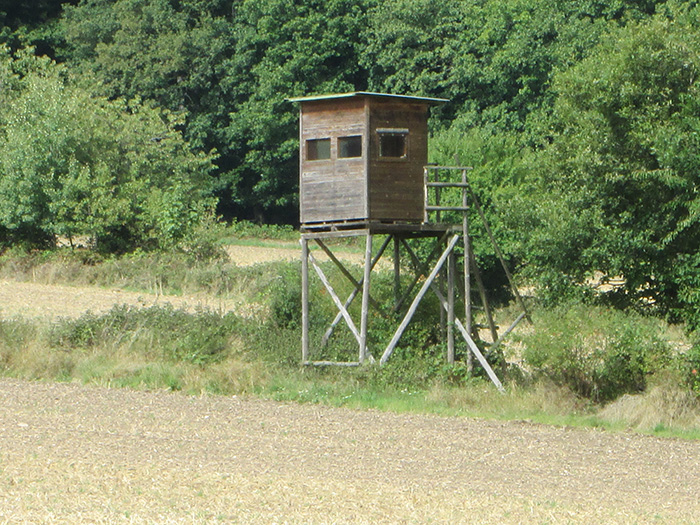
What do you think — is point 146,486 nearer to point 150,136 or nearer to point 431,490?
point 431,490

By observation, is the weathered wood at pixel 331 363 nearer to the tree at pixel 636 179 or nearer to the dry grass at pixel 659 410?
the tree at pixel 636 179

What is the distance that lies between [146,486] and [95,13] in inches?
2364

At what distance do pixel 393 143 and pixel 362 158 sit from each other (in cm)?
90

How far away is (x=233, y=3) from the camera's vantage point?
70.1 meters

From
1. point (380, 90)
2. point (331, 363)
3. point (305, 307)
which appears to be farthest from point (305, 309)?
point (380, 90)

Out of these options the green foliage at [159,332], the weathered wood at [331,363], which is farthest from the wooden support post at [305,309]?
the green foliage at [159,332]

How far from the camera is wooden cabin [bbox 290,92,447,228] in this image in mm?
21625

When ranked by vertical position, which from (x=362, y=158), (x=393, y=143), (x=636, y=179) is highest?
(x=393, y=143)

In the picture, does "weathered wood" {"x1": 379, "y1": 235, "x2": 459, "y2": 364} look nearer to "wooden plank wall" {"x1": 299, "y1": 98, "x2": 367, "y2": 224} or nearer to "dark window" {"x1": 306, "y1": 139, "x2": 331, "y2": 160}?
"wooden plank wall" {"x1": 299, "y1": 98, "x2": 367, "y2": 224}

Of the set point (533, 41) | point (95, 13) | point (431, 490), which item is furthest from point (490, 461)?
point (95, 13)

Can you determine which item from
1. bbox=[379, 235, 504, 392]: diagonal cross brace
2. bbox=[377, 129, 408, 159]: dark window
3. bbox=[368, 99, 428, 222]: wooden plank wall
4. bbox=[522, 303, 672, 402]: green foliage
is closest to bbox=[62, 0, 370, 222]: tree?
bbox=[368, 99, 428, 222]: wooden plank wall

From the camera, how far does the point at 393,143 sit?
2208cm

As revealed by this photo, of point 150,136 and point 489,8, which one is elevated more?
point 489,8

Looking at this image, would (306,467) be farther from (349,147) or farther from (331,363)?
(349,147)
